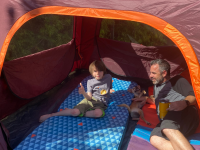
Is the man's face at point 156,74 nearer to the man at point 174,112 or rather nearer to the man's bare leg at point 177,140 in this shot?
the man at point 174,112

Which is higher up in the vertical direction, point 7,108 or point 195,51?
point 195,51

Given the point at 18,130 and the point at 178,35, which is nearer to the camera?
the point at 178,35

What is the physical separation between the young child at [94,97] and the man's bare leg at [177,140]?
874 millimetres

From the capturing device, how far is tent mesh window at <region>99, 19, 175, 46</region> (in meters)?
3.06

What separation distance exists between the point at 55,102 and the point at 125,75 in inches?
53.0

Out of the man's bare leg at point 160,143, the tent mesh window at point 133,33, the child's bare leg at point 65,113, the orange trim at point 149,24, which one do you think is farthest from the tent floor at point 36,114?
the orange trim at point 149,24

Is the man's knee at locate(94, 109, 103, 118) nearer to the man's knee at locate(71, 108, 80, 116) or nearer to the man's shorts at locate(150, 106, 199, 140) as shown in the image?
the man's knee at locate(71, 108, 80, 116)

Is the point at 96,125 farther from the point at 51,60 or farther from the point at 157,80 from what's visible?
the point at 51,60

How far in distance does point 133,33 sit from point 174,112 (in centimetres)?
166

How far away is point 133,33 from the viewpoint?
3.21m

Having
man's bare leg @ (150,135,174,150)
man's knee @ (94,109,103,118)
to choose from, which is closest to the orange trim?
man's bare leg @ (150,135,174,150)

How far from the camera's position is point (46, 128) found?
2.13 metres

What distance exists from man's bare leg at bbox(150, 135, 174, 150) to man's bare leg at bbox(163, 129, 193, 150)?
6cm

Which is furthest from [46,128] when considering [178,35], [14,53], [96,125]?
[178,35]
